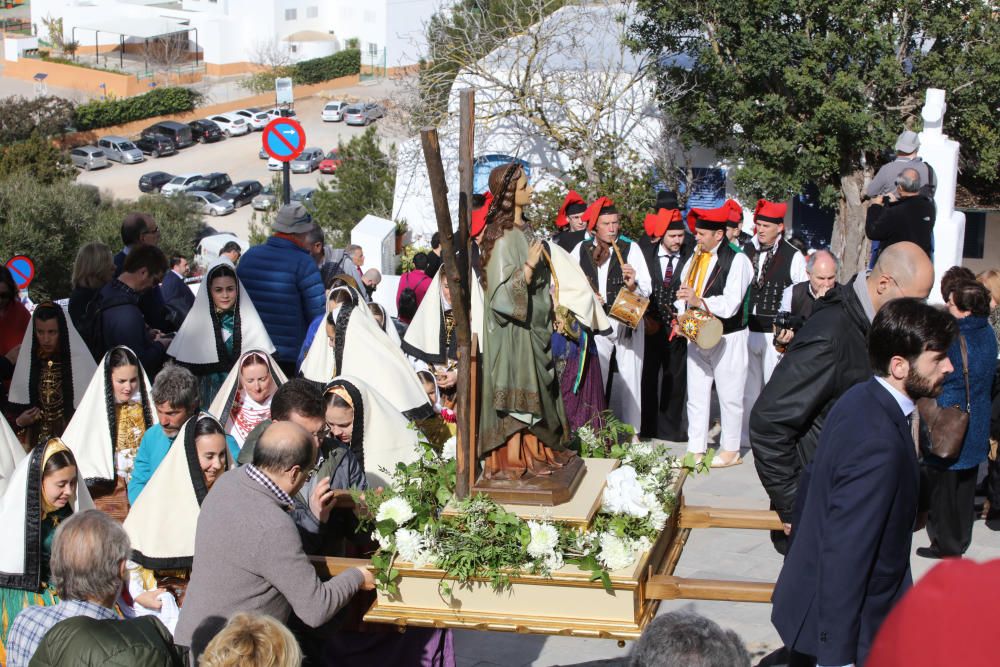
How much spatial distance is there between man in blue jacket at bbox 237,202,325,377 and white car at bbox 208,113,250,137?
51.2m

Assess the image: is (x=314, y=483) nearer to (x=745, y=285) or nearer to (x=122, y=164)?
(x=745, y=285)

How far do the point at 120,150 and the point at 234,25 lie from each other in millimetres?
22383

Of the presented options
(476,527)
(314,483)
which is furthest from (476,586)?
(314,483)

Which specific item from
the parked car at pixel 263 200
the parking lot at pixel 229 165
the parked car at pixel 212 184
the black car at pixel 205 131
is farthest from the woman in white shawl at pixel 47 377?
the black car at pixel 205 131

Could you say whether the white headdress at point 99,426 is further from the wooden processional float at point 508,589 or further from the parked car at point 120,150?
the parked car at point 120,150

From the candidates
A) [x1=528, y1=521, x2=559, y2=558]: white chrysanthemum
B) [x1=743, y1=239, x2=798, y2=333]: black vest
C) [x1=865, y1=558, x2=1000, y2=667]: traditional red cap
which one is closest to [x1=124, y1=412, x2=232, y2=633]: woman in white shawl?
[x1=528, y1=521, x2=559, y2=558]: white chrysanthemum

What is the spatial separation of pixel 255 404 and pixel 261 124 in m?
53.9

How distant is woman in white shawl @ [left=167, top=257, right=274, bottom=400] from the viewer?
24.6ft

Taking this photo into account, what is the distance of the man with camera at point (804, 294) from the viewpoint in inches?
264

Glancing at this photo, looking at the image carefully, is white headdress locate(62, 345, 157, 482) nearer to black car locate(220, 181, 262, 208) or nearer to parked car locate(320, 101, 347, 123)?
black car locate(220, 181, 262, 208)

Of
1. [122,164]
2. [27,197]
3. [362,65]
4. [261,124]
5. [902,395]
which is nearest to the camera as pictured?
[902,395]

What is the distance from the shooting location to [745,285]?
344 inches

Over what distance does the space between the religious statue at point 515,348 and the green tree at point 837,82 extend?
40.2 feet

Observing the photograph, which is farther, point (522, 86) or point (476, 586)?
point (522, 86)
